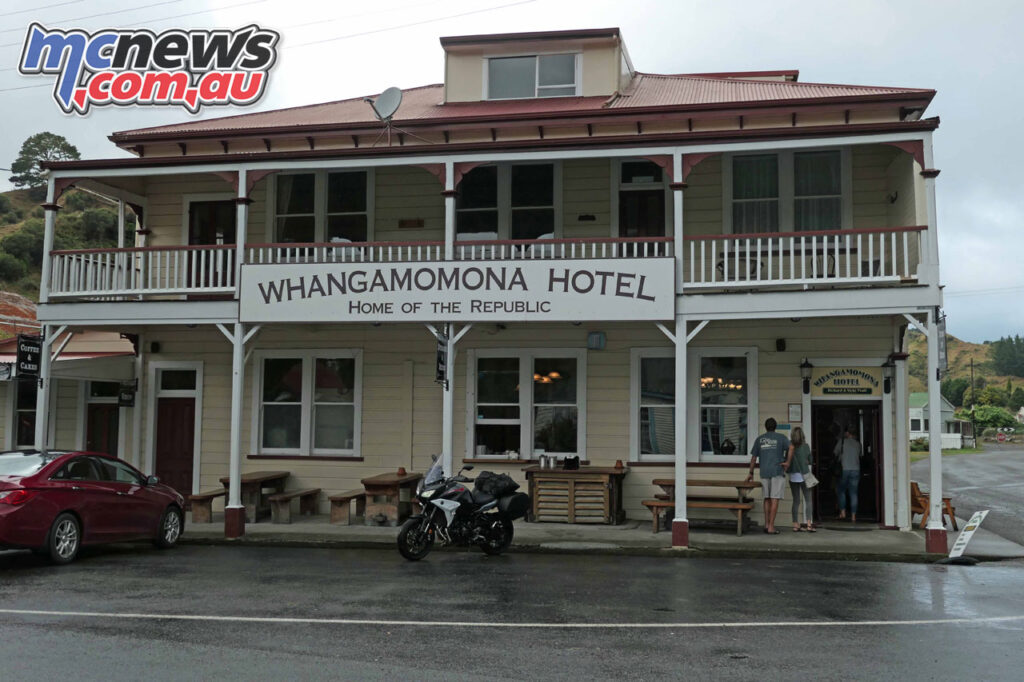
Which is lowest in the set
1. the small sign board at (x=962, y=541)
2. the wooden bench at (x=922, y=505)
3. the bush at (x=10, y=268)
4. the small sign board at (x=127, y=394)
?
the small sign board at (x=962, y=541)

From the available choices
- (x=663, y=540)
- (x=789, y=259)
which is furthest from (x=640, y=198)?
(x=663, y=540)

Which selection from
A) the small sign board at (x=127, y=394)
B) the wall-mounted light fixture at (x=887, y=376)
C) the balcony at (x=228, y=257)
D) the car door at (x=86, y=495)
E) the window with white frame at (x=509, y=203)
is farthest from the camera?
the small sign board at (x=127, y=394)

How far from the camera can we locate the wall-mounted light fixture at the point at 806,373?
52.2 feet

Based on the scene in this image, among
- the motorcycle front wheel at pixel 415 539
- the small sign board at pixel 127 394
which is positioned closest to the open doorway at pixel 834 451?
the motorcycle front wheel at pixel 415 539

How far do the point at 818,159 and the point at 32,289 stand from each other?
2180 inches

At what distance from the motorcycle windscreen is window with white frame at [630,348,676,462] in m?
4.09

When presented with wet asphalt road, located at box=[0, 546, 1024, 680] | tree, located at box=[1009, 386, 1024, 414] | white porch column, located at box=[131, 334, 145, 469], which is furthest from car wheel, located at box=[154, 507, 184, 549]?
tree, located at box=[1009, 386, 1024, 414]

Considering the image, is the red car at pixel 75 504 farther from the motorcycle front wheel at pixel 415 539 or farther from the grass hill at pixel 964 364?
the grass hill at pixel 964 364

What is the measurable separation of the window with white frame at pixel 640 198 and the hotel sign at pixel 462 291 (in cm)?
274

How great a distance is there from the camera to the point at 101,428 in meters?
18.8

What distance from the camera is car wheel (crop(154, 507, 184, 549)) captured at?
13.3 metres

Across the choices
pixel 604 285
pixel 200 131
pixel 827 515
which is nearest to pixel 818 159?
pixel 604 285

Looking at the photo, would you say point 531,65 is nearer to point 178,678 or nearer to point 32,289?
point 178,678

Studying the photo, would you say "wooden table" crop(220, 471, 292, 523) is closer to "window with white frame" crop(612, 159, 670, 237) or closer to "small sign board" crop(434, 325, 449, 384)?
"small sign board" crop(434, 325, 449, 384)
